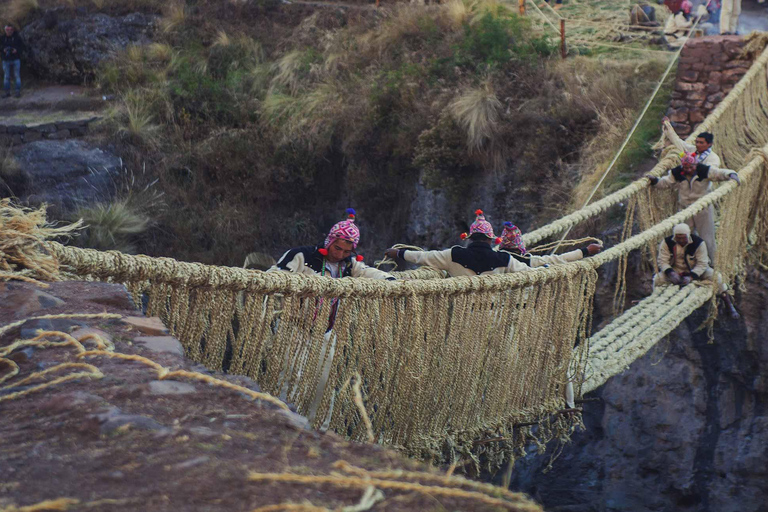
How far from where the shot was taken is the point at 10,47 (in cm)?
1310

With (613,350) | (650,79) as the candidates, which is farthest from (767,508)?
(650,79)

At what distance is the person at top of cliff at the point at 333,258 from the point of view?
360cm

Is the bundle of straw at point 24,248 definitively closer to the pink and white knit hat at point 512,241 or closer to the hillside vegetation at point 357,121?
the pink and white knit hat at point 512,241

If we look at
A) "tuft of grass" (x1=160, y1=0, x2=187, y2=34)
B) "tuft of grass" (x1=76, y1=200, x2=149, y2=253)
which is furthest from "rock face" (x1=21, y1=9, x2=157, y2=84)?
"tuft of grass" (x1=76, y1=200, x2=149, y2=253)

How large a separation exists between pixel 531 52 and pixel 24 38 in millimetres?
8570

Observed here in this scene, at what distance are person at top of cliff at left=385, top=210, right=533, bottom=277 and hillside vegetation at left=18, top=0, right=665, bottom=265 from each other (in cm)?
491

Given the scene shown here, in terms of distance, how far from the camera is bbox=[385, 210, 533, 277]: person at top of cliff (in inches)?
161

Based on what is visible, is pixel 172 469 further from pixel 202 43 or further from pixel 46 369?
pixel 202 43

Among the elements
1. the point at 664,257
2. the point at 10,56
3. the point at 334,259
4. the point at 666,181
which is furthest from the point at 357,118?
the point at 334,259

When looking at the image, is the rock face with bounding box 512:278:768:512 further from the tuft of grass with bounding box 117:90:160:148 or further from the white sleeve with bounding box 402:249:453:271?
the tuft of grass with bounding box 117:90:160:148

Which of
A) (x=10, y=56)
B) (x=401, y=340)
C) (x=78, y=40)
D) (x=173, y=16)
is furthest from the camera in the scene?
(x=173, y=16)

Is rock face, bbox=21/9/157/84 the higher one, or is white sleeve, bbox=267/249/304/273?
rock face, bbox=21/9/157/84

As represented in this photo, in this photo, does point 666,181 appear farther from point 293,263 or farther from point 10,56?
point 10,56

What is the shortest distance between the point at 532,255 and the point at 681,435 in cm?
408
